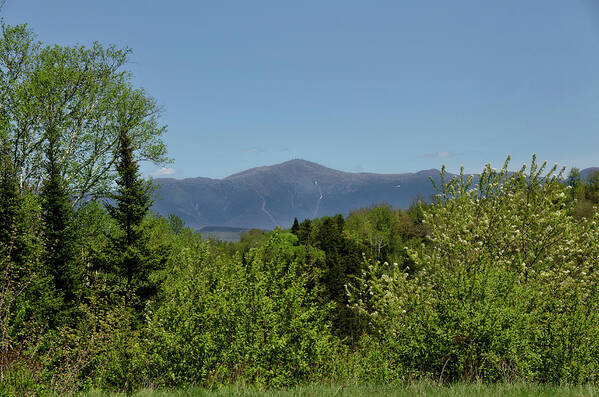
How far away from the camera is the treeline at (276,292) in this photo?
10.7 m

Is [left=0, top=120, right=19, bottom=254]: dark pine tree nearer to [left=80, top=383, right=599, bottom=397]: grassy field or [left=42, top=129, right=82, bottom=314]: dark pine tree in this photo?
[left=42, top=129, right=82, bottom=314]: dark pine tree

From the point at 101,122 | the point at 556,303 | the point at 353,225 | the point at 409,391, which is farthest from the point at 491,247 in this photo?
the point at 353,225

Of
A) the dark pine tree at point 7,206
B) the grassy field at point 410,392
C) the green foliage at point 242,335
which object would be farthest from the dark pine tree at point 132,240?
the grassy field at point 410,392

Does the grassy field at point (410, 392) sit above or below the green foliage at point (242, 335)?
above

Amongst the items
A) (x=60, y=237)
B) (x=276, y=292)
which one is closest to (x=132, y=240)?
(x=60, y=237)

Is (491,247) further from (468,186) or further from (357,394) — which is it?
(357,394)

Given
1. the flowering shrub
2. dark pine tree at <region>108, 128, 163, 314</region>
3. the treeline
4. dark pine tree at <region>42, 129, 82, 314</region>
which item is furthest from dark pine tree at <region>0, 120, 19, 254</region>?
the flowering shrub

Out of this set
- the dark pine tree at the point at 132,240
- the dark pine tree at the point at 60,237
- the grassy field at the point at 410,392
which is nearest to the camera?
the grassy field at the point at 410,392

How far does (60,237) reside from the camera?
3144cm

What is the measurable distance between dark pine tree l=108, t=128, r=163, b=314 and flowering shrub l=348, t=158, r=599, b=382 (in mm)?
18862

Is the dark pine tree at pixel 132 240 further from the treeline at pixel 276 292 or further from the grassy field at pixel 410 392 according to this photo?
the grassy field at pixel 410 392

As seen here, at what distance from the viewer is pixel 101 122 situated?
122 ft

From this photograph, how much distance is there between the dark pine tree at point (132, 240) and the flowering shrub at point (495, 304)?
1886cm

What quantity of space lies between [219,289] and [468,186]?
1053 centimetres
